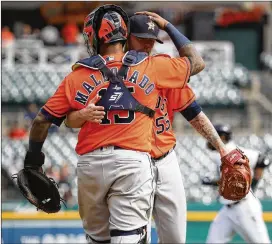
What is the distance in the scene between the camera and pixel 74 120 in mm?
4473

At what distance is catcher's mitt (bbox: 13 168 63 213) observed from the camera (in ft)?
15.5

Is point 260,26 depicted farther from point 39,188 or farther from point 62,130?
point 39,188

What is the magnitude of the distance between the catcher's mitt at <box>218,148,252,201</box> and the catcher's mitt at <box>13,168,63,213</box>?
972 millimetres

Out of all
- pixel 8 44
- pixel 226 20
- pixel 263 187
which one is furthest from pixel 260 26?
pixel 263 187

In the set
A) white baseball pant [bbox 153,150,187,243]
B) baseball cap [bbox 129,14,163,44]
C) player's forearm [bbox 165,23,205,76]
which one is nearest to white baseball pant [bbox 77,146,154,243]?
player's forearm [bbox 165,23,205,76]

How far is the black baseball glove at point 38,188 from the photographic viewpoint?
4719 millimetres

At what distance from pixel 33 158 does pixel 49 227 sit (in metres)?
3.79

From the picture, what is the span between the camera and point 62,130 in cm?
1673

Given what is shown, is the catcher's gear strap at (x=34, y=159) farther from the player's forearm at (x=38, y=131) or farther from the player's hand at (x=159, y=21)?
the player's hand at (x=159, y=21)

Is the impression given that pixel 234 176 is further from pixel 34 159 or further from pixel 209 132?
pixel 34 159

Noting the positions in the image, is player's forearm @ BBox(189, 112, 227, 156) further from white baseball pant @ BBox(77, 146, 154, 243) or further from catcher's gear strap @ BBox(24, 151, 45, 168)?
catcher's gear strap @ BBox(24, 151, 45, 168)

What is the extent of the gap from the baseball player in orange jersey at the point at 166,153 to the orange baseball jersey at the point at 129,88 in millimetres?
514

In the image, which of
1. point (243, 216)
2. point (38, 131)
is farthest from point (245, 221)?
point (38, 131)

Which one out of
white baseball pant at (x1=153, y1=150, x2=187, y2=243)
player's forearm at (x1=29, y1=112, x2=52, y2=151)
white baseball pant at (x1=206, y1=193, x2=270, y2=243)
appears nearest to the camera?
player's forearm at (x1=29, y1=112, x2=52, y2=151)
